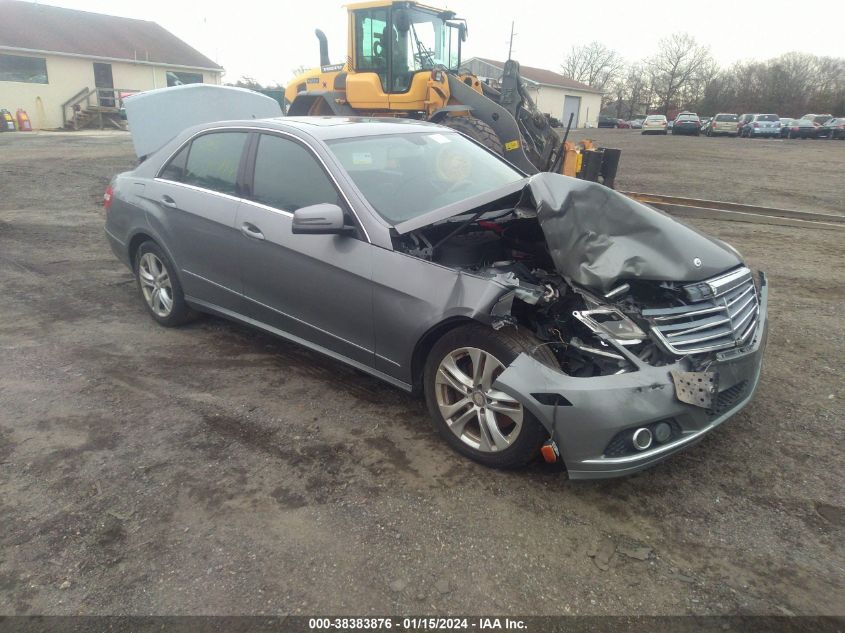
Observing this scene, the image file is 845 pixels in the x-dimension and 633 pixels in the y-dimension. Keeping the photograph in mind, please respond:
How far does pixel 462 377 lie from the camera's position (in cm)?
307

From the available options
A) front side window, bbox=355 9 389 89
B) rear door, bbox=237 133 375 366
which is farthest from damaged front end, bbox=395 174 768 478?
front side window, bbox=355 9 389 89

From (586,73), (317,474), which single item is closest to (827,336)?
(317,474)

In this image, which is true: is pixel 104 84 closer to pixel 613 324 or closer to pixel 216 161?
pixel 216 161

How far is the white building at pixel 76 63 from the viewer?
30.3 metres

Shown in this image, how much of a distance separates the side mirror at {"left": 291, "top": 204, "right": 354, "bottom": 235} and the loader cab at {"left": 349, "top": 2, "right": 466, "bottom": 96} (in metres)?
7.58

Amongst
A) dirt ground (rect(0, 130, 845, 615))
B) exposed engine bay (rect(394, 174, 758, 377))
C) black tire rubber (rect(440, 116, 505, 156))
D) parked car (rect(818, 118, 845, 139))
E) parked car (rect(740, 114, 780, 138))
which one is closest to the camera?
dirt ground (rect(0, 130, 845, 615))

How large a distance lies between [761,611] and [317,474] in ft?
6.57

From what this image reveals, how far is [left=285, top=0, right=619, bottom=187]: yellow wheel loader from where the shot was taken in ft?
32.0

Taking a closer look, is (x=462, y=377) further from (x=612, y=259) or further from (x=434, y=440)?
(x=612, y=259)

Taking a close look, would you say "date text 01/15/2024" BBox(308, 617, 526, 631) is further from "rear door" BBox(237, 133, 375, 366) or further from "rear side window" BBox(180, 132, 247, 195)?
"rear side window" BBox(180, 132, 247, 195)

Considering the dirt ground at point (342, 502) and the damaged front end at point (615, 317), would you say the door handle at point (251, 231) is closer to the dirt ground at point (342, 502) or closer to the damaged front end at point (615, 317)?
the dirt ground at point (342, 502)

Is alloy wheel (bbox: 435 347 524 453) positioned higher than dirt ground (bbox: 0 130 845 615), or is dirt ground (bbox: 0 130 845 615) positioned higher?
alloy wheel (bbox: 435 347 524 453)

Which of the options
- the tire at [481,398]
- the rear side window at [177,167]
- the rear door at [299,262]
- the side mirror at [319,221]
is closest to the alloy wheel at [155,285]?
the rear side window at [177,167]

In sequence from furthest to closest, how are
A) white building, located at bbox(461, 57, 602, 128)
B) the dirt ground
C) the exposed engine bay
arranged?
white building, located at bbox(461, 57, 602, 128), the exposed engine bay, the dirt ground
